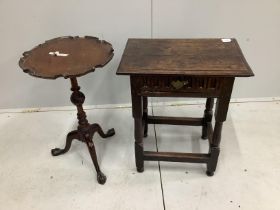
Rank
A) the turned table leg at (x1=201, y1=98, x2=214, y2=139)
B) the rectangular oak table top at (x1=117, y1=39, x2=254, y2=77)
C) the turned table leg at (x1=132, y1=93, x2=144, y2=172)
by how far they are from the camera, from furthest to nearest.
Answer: the turned table leg at (x1=201, y1=98, x2=214, y2=139) → the turned table leg at (x1=132, y1=93, x2=144, y2=172) → the rectangular oak table top at (x1=117, y1=39, x2=254, y2=77)

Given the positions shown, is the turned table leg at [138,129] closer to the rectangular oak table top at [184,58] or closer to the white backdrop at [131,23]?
the rectangular oak table top at [184,58]

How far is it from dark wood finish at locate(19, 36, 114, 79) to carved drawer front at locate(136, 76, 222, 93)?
0.21 meters

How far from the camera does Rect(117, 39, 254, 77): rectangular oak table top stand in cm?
115

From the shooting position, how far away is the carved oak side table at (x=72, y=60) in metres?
1.17

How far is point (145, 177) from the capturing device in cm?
154

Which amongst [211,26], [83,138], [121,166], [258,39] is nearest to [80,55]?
[83,138]

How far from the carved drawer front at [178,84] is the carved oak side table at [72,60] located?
211 millimetres

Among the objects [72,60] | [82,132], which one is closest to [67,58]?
[72,60]

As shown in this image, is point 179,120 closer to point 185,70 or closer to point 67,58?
point 185,70

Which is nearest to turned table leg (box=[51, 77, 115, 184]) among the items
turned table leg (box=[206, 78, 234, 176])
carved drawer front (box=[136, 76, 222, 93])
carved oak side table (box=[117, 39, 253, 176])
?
carved oak side table (box=[117, 39, 253, 176])

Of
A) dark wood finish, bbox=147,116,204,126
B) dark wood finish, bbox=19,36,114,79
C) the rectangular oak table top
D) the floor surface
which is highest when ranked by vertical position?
dark wood finish, bbox=19,36,114,79

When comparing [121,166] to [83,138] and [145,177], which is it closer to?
[145,177]

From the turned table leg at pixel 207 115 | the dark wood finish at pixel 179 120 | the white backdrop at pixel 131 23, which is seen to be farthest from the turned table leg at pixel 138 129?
the white backdrop at pixel 131 23

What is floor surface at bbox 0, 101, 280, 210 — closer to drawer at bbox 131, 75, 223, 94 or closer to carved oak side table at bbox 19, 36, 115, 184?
carved oak side table at bbox 19, 36, 115, 184
